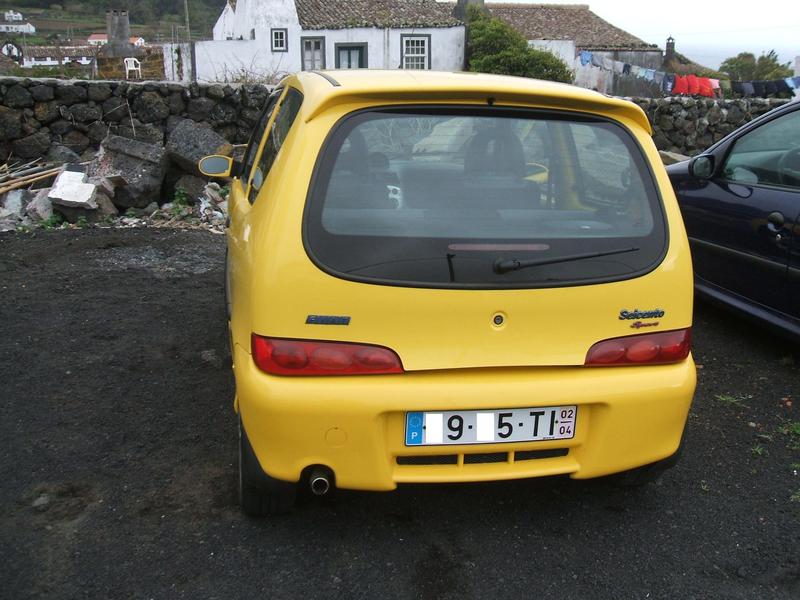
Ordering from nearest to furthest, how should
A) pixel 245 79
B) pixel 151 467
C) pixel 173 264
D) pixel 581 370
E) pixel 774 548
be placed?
pixel 581 370, pixel 774 548, pixel 151 467, pixel 173 264, pixel 245 79

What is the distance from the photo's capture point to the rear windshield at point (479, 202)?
2439 mm

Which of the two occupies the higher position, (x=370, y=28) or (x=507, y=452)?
(x=370, y=28)

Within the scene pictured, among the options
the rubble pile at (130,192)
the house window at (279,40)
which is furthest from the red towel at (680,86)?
the house window at (279,40)

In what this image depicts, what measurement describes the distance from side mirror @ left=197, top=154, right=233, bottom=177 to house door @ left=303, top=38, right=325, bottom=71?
121 ft

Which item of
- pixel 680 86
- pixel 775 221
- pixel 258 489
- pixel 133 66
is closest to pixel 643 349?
pixel 258 489

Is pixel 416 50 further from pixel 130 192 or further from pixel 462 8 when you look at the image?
pixel 130 192

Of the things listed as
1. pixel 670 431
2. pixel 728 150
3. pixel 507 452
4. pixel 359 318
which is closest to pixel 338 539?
pixel 507 452

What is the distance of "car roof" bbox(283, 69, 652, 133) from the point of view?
99.6 inches

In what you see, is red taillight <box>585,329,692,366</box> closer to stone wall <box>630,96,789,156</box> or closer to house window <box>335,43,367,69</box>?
stone wall <box>630,96,789,156</box>

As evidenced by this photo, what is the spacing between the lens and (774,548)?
277 centimetres

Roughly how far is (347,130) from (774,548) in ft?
7.25

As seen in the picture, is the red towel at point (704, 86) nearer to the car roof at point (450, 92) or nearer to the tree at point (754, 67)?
the tree at point (754, 67)

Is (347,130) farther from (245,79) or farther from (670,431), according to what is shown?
(245,79)

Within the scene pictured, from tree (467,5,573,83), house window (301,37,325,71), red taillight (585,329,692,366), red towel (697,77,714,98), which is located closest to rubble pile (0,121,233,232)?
red taillight (585,329,692,366)
